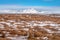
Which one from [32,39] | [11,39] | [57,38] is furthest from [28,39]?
[57,38]

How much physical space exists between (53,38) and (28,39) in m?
2.97

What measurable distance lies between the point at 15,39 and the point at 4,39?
1.17 meters

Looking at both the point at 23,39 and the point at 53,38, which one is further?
the point at 53,38

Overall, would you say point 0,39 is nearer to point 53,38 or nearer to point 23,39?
point 23,39

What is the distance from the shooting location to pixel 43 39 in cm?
2000

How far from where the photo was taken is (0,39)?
20.2 meters

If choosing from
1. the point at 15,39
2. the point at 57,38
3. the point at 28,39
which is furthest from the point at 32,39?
the point at 57,38

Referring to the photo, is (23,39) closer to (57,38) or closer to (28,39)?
(28,39)

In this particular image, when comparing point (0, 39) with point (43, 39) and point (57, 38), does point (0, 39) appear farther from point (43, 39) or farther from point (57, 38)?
point (57, 38)

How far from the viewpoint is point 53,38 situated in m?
21.1

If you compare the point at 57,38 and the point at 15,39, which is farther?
the point at 57,38

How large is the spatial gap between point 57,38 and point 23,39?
4.00 meters

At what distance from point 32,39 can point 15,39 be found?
5.79 ft

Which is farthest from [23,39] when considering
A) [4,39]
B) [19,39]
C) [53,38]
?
[53,38]
